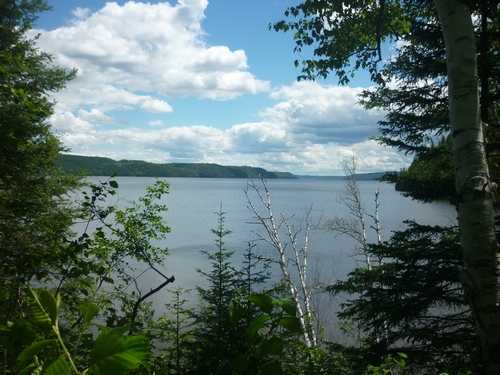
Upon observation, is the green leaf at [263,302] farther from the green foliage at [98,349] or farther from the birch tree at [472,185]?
the birch tree at [472,185]

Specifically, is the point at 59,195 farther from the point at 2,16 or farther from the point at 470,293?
the point at 470,293

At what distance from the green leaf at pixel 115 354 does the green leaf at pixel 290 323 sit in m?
0.35

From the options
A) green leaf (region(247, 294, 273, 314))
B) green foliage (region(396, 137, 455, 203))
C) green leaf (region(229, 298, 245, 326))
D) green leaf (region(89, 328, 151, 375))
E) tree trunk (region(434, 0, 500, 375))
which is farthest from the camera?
green foliage (region(396, 137, 455, 203))

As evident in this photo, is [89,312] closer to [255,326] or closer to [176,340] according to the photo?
[255,326]

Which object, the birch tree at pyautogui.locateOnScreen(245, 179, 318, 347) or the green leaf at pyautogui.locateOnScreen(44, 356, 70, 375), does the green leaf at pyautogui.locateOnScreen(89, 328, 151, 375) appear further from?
the birch tree at pyautogui.locateOnScreen(245, 179, 318, 347)

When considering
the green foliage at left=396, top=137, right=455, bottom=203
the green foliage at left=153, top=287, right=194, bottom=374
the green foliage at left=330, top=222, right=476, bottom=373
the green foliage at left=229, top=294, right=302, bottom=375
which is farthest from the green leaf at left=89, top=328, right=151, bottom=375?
the green foliage at left=330, top=222, right=476, bottom=373

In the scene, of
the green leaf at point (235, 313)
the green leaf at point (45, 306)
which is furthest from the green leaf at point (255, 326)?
the green leaf at point (45, 306)

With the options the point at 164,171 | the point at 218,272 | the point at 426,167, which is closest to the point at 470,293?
the point at 218,272

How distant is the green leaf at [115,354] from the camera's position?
568mm

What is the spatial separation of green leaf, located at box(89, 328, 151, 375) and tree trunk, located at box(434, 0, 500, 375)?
199 cm

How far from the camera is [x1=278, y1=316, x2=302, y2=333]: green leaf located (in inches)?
33.9

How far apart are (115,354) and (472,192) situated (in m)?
2.08

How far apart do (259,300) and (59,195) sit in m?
11.0

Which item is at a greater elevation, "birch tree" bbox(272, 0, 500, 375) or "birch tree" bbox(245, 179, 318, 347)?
"birch tree" bbox(272, 0, 500, 375)
